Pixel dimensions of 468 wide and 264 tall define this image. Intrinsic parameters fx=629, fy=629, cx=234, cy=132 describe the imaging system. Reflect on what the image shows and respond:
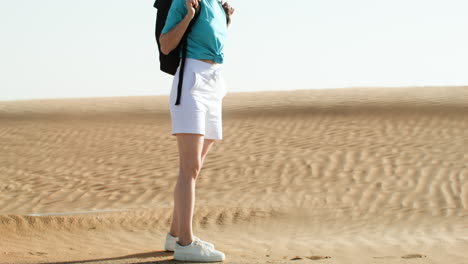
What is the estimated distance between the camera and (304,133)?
13.0 m

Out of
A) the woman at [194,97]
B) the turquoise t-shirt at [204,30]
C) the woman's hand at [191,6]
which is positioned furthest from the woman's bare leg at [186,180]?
the woman's hand at [191,6]

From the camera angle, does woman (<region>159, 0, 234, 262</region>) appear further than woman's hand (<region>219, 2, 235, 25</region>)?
No

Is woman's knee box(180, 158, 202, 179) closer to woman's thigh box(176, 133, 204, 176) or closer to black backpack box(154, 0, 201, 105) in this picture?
woman's thigh box(176, 133, 204, 176)

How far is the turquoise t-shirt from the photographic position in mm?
3686

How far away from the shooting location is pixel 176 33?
144 inches

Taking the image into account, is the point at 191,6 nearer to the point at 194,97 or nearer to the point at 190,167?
the point at 194,97

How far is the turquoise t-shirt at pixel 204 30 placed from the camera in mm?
3686

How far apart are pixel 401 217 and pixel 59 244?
12.1 feet

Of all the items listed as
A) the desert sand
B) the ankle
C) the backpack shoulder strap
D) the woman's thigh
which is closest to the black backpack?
the backpack shoulder strap

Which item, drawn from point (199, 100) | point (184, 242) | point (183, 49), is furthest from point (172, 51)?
point (184, 242)

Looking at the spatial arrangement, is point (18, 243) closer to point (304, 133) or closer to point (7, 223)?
point (7, 223)

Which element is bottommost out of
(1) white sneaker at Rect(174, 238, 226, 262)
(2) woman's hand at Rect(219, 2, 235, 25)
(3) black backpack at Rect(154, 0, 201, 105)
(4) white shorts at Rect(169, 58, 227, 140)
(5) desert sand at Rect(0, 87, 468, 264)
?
(5) desert sand at Rect(0, 87, 468, 264)

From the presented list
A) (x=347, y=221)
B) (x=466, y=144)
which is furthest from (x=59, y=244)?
(x=466, y=144)

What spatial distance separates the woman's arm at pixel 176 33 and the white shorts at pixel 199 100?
134mm
